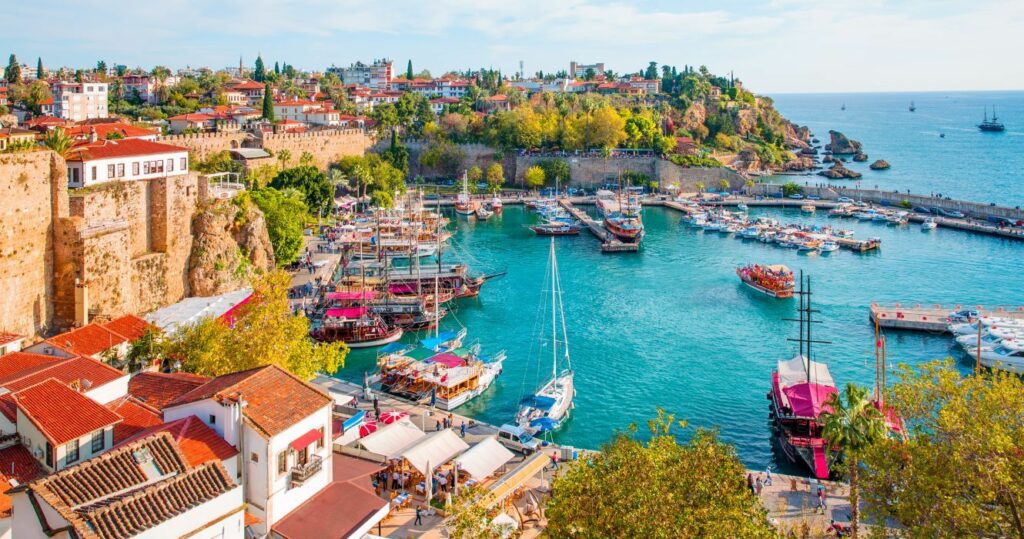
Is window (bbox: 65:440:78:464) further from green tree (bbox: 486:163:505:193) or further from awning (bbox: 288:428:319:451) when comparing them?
green tree (bbox: 486:163:505:193)

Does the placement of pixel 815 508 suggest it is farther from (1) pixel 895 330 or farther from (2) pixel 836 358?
(1) pixel 895 330

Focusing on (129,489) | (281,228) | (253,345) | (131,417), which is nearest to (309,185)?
(281,228)

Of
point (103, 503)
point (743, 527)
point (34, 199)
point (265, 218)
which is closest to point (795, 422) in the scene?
point (743, 527)

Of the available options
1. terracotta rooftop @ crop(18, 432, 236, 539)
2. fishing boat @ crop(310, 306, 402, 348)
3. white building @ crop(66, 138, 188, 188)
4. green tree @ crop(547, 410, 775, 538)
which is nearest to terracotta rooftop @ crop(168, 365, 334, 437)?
terracotta rooftop @ crop(18, 432, 236, 539)

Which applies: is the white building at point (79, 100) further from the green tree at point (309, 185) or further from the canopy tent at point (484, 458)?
the canopy tent at point (484, 458)

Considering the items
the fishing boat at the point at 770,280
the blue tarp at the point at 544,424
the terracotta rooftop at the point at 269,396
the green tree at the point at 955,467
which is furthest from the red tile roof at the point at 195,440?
the fishing boat at the point at 770,280

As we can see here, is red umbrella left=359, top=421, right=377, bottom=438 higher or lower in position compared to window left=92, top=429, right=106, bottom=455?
lower
